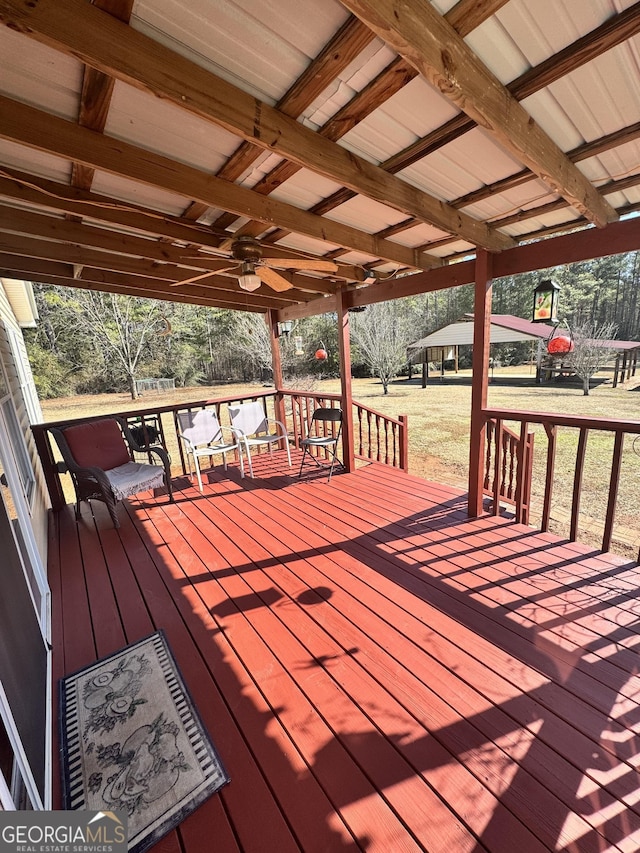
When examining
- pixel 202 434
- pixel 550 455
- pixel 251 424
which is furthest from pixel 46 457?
pixel 550 455

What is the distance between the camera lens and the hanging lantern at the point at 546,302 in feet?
10.6

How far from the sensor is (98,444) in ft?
12.4

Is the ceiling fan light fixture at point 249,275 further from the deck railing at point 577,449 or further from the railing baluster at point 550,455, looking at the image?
the railing baluster at point 550,455

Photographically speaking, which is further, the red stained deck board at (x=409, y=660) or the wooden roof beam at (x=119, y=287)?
the wooden roof beam at (x=119, y=287)

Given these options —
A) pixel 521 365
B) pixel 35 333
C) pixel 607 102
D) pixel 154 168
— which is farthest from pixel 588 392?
pixel 35 333

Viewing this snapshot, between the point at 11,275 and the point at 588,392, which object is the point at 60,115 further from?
the point at 588,392

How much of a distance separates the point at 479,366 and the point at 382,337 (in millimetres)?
13444

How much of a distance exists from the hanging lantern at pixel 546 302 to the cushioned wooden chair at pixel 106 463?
4.11 meters

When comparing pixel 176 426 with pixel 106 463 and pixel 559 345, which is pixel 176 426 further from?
pixel 559 345

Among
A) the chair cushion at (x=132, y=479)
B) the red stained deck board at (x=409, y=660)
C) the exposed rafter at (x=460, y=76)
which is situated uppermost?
the exposed rafter at (x=460, y=76)

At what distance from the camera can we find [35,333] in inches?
618

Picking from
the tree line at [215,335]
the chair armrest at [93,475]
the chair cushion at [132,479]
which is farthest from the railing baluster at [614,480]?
the tree line at [215,335]

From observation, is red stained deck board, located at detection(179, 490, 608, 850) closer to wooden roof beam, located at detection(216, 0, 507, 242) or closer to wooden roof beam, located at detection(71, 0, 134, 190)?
wooden roof beam, located at detection(216, 0, 507, 242)

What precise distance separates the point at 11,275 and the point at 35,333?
51.9ft
